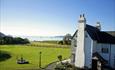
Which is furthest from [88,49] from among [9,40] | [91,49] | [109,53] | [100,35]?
[9,40]

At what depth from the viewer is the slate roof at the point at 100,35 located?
46.9 m

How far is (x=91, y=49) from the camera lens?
45469mm

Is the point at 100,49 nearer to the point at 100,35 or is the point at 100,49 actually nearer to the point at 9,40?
the point at 100,35

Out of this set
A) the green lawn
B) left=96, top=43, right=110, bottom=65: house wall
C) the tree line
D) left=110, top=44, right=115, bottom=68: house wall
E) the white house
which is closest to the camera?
the white house

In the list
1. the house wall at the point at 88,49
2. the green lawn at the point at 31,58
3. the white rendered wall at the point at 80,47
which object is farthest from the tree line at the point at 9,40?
the house wall at the point at 88,49

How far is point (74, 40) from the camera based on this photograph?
4941 cm

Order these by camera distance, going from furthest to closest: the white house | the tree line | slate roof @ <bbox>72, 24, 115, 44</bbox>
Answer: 1. the tree line
2. slate roof @ <bbox>72, 24, 115, 44</bbox>
3. the white house

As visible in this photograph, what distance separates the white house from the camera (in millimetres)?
45438

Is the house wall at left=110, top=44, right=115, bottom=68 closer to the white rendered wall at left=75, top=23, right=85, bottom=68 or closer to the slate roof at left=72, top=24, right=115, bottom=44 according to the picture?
the slate roof at left=72, top=24, right=115, bottom=44

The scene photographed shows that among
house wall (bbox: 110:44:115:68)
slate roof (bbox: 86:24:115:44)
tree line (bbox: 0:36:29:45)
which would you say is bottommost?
house wall (bbox: 110:44:115:68)

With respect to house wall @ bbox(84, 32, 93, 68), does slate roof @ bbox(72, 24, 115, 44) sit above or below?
→ above

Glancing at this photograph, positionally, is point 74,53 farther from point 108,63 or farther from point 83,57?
point 108,63

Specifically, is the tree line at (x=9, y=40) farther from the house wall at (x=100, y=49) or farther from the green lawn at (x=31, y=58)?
the house wall at (x=100, y=49)

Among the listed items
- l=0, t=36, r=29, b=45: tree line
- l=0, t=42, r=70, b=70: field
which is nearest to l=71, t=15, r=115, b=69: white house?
l=0, t=42, r=70, b=70: field
